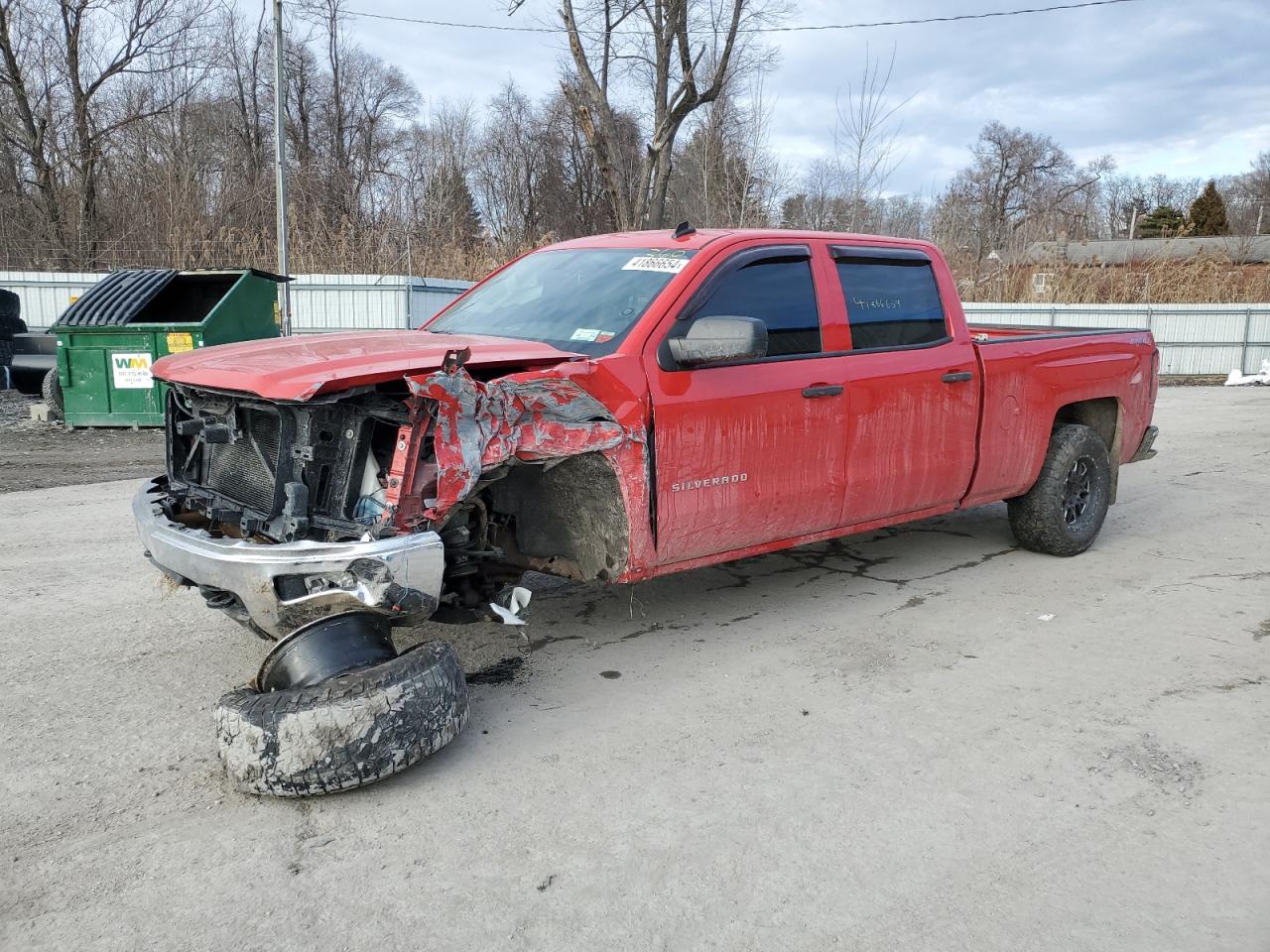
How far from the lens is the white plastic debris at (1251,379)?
19734 millimetres

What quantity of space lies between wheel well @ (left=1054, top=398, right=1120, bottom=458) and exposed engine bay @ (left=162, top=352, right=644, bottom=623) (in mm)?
3881

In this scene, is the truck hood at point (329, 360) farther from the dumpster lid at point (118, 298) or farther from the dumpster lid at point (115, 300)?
the dumpster lid at point (115, 300)

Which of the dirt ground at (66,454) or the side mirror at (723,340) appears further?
the dirt ground at (66,454)

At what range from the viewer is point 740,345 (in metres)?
4.06

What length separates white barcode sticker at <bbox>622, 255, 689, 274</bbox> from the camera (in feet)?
14.7

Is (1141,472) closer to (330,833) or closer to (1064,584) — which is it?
(1064,584)

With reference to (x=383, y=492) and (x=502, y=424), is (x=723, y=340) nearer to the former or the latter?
(x=502, y=424)

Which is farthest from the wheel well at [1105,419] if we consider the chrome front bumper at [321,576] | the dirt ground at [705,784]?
the chrome front bumper at [321,576]

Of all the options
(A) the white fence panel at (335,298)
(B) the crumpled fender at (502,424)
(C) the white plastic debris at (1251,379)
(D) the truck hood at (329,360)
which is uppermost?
(A) the white fence panel at (335,298)

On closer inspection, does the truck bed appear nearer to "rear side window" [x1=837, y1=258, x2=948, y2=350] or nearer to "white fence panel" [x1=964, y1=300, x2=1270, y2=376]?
"rear side window" [x1=837, y1=258, x2=948, y2=350]

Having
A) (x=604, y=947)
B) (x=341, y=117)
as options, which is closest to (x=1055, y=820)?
(x=604, y=947)

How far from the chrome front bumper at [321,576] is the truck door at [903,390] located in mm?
2316

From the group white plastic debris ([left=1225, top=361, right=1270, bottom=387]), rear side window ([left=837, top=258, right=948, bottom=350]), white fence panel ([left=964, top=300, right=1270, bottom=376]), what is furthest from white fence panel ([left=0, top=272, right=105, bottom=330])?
white plastic debris ([left=1225, top=361, right=1270, bottom=387])

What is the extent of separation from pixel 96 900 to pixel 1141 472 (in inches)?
368
